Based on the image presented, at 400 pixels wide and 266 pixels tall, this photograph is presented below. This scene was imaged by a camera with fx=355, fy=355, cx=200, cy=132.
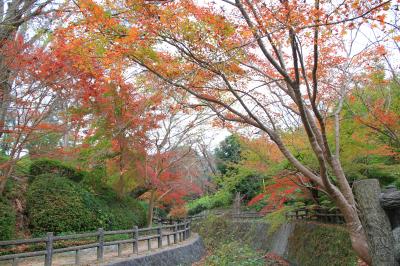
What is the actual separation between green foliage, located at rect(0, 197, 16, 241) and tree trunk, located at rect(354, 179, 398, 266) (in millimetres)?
10006

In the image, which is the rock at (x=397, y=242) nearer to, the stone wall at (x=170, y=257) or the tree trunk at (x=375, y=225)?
the tree trunk at (x=375, y=225)

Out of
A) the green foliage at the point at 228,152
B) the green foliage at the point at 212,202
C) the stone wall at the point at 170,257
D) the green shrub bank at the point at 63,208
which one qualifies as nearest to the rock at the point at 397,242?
the stone wall at the point at 170,257

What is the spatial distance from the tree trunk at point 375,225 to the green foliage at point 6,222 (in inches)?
394

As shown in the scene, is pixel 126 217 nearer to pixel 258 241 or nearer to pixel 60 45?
pixel 258 241

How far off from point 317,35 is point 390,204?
2.87 meters

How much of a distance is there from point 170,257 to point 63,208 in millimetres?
4457

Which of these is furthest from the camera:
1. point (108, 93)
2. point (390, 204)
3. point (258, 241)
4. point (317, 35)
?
point (258, 241)

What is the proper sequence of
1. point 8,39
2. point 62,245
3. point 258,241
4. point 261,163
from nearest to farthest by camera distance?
point 8,39 < point 62,245 < point 261,163 < point 258,241

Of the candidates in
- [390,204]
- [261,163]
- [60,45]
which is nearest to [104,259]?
[60,45]

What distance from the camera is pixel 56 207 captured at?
13.1m

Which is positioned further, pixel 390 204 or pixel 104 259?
pixel 104 259

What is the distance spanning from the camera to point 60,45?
31.4ft

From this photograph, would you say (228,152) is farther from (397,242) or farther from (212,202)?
(397,242)

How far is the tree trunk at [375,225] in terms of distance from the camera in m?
5.27
